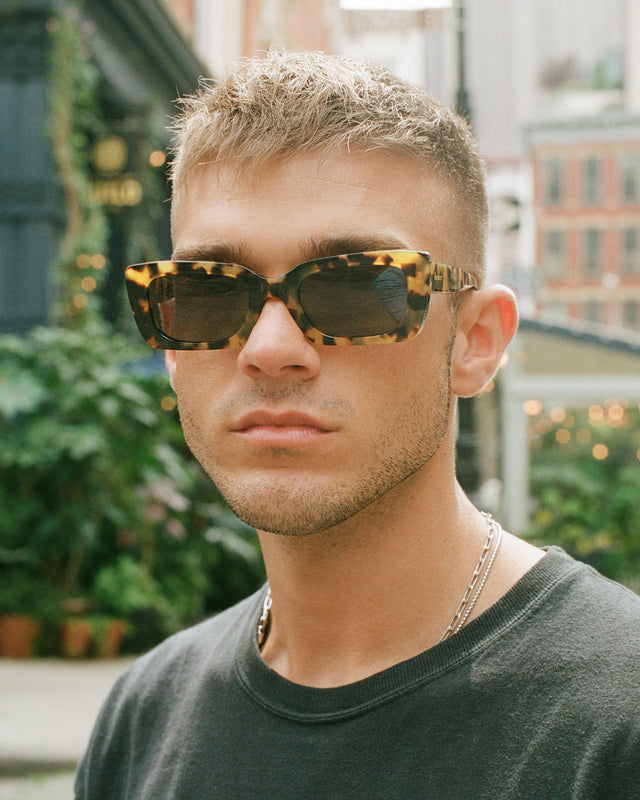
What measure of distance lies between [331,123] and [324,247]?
0.21 metres

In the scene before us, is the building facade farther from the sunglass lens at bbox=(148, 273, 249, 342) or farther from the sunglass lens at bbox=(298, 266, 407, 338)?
the sunglass lens at bbox=(298, 266, 407, 338)

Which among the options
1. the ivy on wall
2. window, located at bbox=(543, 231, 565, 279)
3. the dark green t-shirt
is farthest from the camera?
window, located at bbox=(543, 231, 565, 279)

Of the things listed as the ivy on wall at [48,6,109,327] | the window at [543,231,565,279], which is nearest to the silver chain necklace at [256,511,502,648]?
the ivy on wall at [48,6,109,327]

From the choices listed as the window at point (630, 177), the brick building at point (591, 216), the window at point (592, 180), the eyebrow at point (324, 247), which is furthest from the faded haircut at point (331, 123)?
the window at point (630, 177)

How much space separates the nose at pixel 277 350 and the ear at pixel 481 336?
0.29 m

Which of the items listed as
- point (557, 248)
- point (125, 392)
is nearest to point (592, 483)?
point (125, 392)

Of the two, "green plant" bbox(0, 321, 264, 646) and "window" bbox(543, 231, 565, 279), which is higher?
"window" bbox(543, 231, 565, 279)

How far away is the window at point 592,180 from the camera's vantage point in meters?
45.5

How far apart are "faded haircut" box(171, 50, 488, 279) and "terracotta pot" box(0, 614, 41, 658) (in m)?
6.32

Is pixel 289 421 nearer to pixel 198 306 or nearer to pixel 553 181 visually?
pixel 198 306

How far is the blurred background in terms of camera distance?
7422 millimetres

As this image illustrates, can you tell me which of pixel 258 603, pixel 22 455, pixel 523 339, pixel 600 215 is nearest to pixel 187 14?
pixel 523 339

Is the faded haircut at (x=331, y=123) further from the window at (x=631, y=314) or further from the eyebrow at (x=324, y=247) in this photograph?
the window at (x=631, y=314)

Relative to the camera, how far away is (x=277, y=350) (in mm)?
1462
